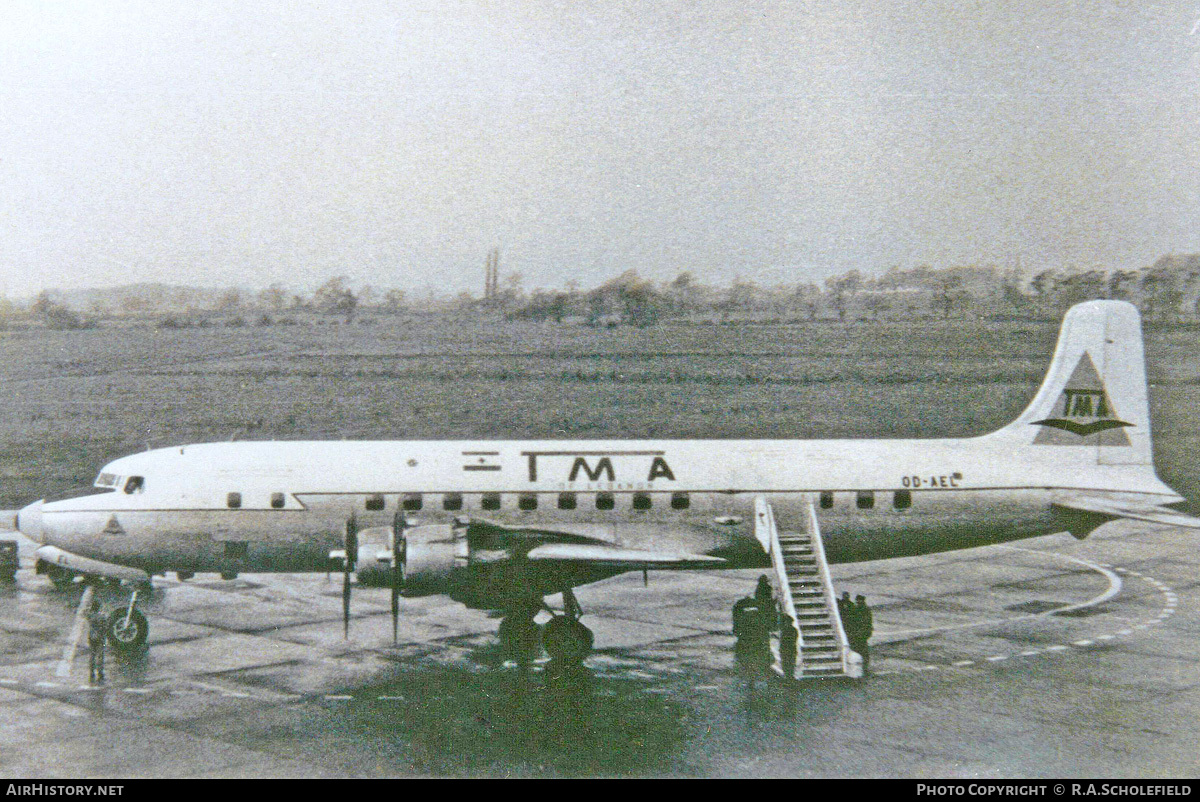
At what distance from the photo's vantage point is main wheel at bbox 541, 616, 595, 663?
20203 mm

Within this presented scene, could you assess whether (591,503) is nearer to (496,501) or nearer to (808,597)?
(496,501)

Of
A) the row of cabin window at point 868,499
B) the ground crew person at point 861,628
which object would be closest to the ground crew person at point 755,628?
the ground crew person at point 861,628

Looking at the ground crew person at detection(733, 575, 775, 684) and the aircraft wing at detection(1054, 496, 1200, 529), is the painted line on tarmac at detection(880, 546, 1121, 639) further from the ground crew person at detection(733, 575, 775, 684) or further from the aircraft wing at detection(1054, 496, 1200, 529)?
the aircraft wing at detection(1054, 496, 1200, 529)

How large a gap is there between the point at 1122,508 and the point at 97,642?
21851mm

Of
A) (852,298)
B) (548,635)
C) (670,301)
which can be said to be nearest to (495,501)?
(548,635)

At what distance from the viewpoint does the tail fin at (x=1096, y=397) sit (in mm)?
24500

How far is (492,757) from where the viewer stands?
16.3 metres

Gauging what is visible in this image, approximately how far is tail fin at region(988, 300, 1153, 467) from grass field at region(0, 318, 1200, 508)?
2479 centimetres

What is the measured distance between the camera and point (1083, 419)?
80.5 feet

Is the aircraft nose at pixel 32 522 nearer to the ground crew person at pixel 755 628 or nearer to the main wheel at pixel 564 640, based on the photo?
the main wheel at pixel 564 640

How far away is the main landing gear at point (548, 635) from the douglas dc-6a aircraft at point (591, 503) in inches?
4.0

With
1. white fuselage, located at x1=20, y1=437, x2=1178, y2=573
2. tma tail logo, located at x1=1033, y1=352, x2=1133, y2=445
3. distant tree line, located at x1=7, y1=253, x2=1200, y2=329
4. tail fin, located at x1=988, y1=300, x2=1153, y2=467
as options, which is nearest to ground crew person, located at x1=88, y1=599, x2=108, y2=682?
white fuselage, located at x1=20, y1=437, x2=1178, y2=573

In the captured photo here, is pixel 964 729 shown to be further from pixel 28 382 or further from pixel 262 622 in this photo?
pixel 28 382
